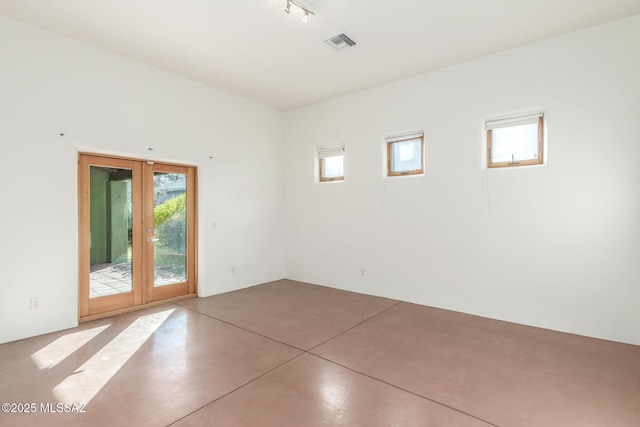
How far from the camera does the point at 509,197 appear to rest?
384cm

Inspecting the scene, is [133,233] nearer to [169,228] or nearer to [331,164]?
[169,228]

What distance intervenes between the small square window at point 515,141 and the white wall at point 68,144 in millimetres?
4009

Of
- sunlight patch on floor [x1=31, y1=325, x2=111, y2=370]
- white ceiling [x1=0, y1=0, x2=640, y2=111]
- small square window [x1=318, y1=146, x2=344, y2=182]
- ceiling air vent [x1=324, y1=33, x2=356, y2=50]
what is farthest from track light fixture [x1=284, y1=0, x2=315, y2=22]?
sunlight patch on floor [x1=31, y1=325, x2=111, y2=370]

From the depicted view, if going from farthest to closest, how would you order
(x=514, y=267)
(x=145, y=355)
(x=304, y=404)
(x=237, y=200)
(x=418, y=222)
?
1. (x=237, y=200)
2. (x=418, y=222)
3. (x=514, y=267)
4. (x=145, y=355)
5. (x=304, y=404)

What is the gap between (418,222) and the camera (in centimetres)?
457

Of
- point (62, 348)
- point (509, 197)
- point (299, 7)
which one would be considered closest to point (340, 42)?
point (299, 7)

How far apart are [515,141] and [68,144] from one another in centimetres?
539

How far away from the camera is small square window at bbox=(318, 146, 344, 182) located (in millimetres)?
5535

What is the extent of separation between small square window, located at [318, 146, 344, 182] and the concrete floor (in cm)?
265

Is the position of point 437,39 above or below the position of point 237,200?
above

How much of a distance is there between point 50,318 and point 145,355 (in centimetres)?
147

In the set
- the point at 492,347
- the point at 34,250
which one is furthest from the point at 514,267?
the point at 34,250

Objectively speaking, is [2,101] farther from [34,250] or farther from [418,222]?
[418,222]

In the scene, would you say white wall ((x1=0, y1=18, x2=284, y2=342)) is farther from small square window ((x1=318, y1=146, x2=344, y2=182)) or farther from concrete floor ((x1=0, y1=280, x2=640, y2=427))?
small square window ((x1=318, y1=146, x2=344, y2=182))
